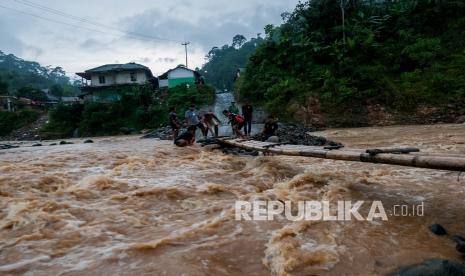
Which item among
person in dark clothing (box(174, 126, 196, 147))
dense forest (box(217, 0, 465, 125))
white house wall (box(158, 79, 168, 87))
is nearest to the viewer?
person in dark clothing (box(174, 126, 196, 147))

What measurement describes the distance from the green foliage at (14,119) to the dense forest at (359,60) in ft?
78.9

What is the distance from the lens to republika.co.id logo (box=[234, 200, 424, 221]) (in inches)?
173

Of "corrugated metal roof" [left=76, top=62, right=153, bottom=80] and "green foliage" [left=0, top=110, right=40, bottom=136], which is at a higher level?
"corrugated metal roof" [left=76, top=62, right=153, bottom=80]

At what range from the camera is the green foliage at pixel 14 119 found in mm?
33456

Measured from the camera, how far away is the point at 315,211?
15.3ft

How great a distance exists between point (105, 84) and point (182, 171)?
33504 millimetres

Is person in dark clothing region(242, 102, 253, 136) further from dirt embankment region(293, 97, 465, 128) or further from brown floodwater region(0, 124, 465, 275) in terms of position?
dirt embankment region(293, 97, 465, 128)

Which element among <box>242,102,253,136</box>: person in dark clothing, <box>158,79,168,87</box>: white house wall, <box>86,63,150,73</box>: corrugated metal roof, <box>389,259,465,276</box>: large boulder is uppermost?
<box>86,63,150,73</box>: corrugated metal roof

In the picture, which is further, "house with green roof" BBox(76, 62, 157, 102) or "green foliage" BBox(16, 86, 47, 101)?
"green foliage" BBox(16, 86, 47, 101)

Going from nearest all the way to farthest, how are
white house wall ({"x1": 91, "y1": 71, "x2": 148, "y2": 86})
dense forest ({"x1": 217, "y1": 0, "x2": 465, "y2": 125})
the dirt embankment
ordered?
the dirt embankment < dense forest ({"x1": 217, "y1": 0, "x2": 465, "y2": 125}) < white house wall ({"x1": 91, "y1": 71, "x2": 148, "y2": 86})

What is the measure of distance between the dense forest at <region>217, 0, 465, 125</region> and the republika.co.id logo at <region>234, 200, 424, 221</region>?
1619 cm

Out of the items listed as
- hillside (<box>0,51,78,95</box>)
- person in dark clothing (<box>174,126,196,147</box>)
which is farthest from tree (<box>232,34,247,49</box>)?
person in dark clothing (<box>174,126,196,147</box>)

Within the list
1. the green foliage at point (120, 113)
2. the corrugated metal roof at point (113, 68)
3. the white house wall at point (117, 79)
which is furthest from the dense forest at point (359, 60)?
the corrugated metal roof at point (113, 68)

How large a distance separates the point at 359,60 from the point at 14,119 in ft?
111
